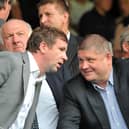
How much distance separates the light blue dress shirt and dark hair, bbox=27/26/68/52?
0.58 m

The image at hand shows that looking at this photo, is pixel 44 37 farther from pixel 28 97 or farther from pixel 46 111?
pixel 46 111

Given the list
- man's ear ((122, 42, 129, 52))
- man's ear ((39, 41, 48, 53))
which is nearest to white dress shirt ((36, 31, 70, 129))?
man's ear ((39, 41, 48, 53))

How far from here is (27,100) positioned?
16.3 feet

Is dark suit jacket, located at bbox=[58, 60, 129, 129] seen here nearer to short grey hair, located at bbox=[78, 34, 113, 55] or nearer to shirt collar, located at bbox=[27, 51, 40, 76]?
short grey hair, located at bbox=[78, 34, 113, 55]

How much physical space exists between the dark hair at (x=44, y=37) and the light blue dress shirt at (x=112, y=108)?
0.58 meters

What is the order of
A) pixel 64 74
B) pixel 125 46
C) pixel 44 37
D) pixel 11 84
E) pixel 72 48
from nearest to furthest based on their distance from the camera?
1. pixel 11 84
2. pixel 44 37
3. pixel 64 74
4. pixel 72 48
5. pixel 125 46

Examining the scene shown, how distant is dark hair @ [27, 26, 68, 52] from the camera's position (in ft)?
16.5

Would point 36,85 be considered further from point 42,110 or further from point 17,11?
point 17,11

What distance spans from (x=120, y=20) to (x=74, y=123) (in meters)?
2.82

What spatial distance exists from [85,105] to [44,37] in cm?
66

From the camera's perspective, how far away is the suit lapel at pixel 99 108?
17.7ft

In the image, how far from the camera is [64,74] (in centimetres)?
576

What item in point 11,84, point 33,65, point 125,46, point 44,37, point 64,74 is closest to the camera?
point 11,84

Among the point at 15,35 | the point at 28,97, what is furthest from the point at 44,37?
the point at 15,35
